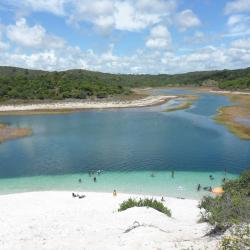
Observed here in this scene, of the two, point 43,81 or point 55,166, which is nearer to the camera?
point 55,166

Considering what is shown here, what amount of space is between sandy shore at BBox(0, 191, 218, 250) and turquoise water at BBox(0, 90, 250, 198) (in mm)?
→ 5700

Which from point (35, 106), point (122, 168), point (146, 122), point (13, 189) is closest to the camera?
point (13, 189)

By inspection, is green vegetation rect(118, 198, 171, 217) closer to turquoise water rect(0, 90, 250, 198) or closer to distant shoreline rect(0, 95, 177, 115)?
turquoise water rect(0, 90, 250, 198)

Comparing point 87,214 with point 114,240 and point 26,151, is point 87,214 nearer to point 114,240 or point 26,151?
point 114,240

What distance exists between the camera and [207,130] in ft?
251

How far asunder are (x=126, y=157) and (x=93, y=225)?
27.8m

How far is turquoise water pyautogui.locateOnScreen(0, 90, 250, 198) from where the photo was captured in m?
43.6

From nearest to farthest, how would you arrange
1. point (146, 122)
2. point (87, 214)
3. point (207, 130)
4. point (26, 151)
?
1. point (87, 214)
2. point (26, 151)
3. point (207, 130)
4. point (146, 122)

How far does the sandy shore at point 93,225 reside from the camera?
2139 centimetres

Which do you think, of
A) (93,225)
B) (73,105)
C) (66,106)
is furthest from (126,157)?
(73,105)

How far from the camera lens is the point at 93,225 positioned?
88.4 feet

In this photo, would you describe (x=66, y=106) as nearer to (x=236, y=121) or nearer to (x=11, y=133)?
(x=11, y=133)

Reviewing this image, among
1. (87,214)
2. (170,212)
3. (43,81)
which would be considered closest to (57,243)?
(87,214)

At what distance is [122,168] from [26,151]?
20.6 meters
